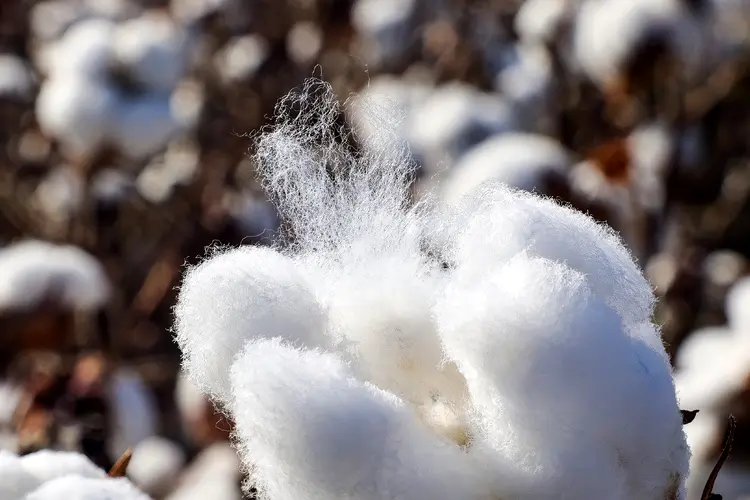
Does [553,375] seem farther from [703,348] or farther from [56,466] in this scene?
[703,348]

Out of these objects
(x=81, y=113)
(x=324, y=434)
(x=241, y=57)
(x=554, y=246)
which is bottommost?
(x=324, y=434)

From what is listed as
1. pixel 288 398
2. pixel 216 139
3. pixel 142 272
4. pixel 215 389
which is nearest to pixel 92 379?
pixel 215 389

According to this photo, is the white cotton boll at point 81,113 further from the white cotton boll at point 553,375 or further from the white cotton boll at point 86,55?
the white cotton boll at point 553,375

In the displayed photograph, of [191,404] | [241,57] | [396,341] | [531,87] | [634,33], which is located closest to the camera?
[396,341]

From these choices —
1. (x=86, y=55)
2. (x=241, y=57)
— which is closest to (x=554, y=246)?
(x=86, y=55)

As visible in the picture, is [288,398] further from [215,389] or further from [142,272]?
[142,272]

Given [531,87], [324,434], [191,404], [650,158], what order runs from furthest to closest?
[531,87], [650,158], [191,404], [324,434]

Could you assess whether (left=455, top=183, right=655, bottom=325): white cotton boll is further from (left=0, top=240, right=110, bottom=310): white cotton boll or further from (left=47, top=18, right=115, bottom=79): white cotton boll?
(left=47, top=18, right=115, bottom=79): white cotton boll
